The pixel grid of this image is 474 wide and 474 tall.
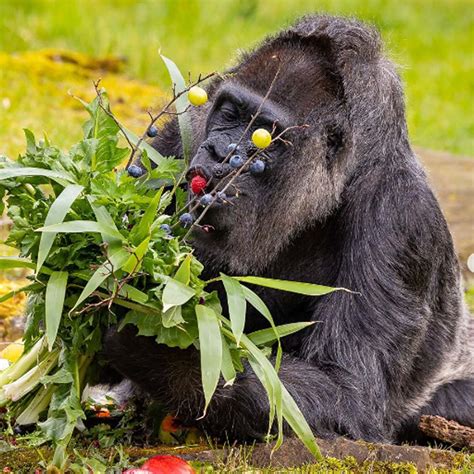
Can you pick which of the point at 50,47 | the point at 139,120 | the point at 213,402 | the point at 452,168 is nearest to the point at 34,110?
the point at 139,120

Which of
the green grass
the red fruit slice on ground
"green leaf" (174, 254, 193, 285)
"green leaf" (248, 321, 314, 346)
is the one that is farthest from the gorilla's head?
the green grass

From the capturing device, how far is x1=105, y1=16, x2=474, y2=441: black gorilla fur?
5086 millimetres

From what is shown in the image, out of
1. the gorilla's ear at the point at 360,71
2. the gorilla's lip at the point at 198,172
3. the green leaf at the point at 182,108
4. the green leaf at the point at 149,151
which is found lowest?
the gorilla's lip at the point at 198,172

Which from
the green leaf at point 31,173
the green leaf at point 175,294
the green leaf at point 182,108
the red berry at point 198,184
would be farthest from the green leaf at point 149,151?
the green leaf at point 175,294

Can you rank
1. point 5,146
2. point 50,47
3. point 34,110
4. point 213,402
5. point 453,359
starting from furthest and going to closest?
1. point 50,47
2. point 34,110
3. point 5,146
4. point 453,359
5. point 213,402

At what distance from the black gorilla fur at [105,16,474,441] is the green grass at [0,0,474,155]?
6.61 meters

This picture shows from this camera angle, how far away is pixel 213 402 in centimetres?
→ 467

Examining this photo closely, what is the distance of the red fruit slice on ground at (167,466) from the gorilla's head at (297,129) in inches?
49.4

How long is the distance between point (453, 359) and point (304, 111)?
6.18ft

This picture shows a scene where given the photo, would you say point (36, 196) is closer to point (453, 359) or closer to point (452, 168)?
point (453, 359)

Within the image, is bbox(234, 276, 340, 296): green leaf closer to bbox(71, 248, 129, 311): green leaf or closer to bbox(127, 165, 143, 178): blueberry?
bbox(71, 248, 129, 311): green leaf

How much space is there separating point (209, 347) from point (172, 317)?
0.65ft

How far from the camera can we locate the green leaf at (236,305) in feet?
13.2

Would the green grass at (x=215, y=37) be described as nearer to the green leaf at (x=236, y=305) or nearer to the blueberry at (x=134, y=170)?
the blueberry at (x=134, y=170)
